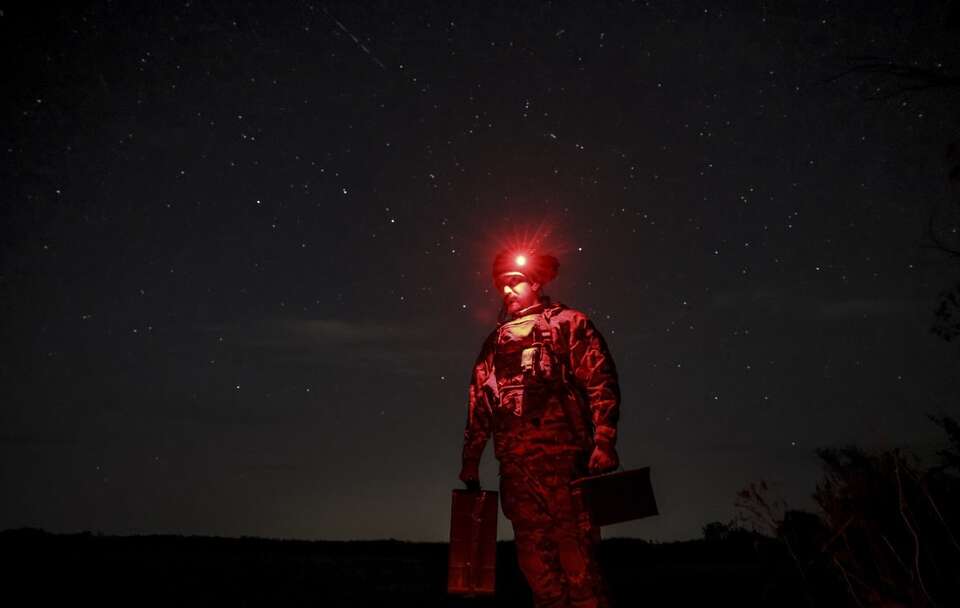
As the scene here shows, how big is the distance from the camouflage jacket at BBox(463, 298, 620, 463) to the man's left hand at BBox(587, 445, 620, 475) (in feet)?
0.19

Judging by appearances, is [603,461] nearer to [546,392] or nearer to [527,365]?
[546,392]

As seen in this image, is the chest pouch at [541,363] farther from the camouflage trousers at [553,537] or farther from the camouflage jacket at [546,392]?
the camouflage trousers at [553,537]

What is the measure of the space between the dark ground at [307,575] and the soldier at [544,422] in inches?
16.3

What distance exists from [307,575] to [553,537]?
369cm

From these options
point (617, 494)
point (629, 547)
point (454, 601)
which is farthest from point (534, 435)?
point (629, 547)

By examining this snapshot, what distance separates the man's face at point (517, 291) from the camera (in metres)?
5.18

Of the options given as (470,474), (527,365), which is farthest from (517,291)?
(470,474)

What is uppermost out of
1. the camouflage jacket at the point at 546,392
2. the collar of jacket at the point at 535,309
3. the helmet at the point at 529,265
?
the helmet at the point at 529,265

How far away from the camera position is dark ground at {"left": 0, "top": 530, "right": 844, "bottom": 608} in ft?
16.8

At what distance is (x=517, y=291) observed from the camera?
17.1 ft

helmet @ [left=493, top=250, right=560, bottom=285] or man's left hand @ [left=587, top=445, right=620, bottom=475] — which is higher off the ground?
helmet @ [left=493, top=250, right=560, bottom=285]

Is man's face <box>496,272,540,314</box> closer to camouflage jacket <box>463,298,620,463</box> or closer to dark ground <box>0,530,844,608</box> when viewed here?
camouflage jacket <box>463,298,620,463</box>

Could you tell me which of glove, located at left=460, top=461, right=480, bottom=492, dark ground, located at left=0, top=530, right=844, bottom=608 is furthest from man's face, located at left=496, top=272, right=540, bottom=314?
dark ground, located at left=0, top=530, right=844, bottom=608

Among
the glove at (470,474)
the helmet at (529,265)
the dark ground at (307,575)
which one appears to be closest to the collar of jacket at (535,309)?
the helmet at (529,265)
